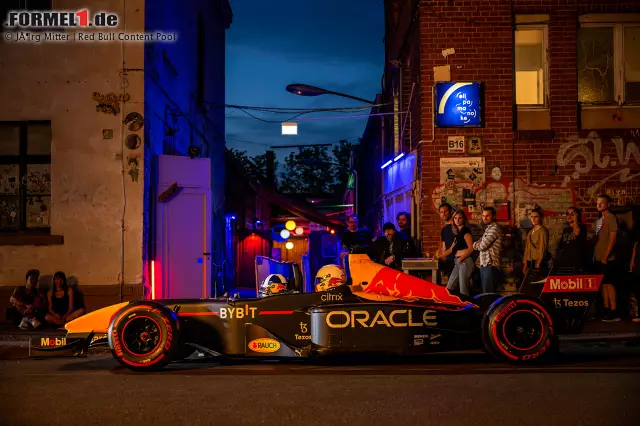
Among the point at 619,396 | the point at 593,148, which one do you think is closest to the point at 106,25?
the point at 593,148

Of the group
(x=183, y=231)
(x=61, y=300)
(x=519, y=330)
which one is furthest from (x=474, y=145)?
(x=61, y=300)

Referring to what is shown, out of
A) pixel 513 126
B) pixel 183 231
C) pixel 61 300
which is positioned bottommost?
pixel 61 300

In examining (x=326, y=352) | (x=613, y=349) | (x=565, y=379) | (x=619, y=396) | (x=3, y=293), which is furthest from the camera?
(x=3, y=293)

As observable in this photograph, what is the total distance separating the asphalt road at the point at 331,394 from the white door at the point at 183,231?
6.51 meters

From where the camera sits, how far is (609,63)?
14.7m

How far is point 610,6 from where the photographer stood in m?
14.5

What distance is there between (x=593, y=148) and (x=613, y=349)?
5360 millimetres

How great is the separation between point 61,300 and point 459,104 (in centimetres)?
787

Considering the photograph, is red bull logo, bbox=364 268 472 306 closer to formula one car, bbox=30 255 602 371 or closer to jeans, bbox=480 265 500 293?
formula one car, bbox=30 255 602 371

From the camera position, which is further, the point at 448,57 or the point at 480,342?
the point at 448,57

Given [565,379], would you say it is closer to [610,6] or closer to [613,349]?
[613,349]

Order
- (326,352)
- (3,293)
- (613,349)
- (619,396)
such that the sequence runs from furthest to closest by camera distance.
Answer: (3,293), (613,349), (326,352), (619,396)

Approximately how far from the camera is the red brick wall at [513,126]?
14.4 metres

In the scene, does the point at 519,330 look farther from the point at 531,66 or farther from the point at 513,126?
the point at 531,66
